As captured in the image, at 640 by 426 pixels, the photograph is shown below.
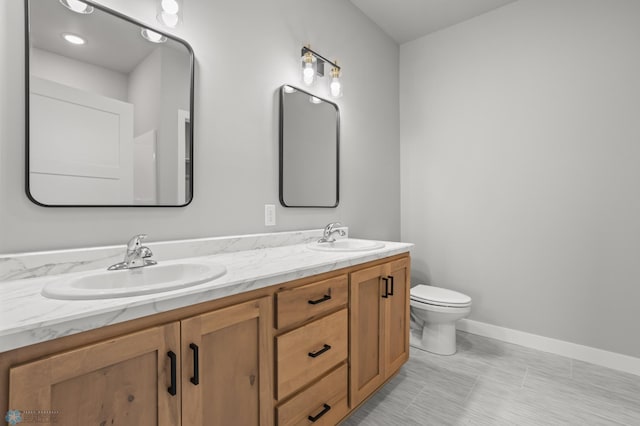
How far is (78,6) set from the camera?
3.73 ft

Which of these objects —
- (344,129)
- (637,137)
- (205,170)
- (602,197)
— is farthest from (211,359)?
(637,137)

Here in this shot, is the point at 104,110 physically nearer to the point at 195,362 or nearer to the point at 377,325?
the point at 195,362

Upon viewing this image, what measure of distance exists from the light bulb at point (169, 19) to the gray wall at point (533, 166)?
88.1 inches

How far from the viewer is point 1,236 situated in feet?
3.20

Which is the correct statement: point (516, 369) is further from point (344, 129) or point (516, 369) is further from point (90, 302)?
point (90, 302)

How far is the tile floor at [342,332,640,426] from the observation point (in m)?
1.54

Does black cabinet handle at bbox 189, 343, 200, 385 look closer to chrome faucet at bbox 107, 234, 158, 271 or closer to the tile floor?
chrome faucet at bbox 107, 234, 158, 271

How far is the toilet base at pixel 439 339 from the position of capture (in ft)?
7.23

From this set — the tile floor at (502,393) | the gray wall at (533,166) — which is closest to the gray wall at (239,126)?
the gray wall at (533,166)

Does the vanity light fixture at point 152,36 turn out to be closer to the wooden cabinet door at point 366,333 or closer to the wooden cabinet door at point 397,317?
the wooden cabinet door at point 366,333

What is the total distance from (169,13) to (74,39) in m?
0.38

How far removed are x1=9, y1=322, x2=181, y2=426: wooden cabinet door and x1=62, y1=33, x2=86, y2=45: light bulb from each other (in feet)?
3.69

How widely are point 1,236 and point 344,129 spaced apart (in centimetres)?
197

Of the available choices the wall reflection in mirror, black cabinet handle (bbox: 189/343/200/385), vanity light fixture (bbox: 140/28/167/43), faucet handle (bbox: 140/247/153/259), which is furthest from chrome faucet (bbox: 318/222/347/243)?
vanity light fixture (bbox: 140/28/167/43)
